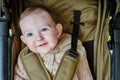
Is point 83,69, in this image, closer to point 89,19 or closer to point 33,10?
point 89,19

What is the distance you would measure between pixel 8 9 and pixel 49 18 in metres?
0.24

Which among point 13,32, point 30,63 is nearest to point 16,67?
point 30,63

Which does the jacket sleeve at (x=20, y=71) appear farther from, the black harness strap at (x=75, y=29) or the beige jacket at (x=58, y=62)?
the black harness strap at (x=75, y=29)

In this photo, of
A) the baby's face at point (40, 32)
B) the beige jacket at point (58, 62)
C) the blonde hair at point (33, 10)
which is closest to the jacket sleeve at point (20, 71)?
the beige jacket at point (58, 62)

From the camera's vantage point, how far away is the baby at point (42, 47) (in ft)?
5.82

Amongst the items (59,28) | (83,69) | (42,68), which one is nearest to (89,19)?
(59,28)

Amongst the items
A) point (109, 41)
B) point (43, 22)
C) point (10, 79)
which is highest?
point (43, 22)

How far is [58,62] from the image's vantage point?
185 centimetres

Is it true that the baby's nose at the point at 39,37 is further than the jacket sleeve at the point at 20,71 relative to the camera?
No

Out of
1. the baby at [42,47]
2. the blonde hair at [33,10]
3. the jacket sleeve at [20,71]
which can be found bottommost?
the jacket sleeve at [20,71]

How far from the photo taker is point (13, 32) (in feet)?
6.12

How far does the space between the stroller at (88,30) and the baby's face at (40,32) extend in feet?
0.30

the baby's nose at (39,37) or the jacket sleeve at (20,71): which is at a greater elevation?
the baby's nose at (39,37)

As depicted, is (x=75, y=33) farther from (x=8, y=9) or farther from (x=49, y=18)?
(x=8, y=9)
